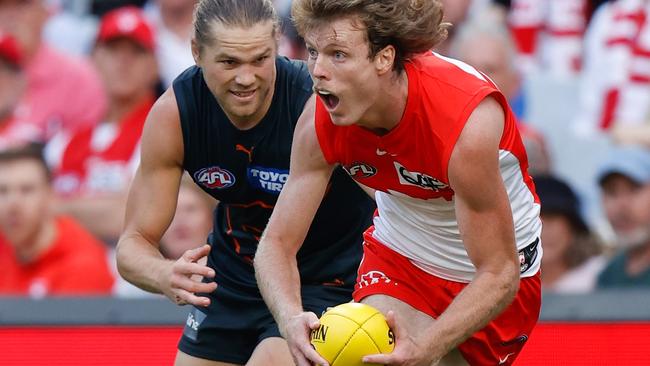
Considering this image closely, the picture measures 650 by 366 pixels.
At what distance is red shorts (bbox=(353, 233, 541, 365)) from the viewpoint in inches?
166

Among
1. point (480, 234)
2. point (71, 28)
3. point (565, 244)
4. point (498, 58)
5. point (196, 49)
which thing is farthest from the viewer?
point (71, 28)

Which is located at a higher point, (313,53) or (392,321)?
(313,53)

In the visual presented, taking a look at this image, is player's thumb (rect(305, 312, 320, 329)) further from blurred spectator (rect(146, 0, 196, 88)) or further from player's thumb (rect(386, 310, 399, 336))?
blurred spectator (rect(146, 0, 196, 88))

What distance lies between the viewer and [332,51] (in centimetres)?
377

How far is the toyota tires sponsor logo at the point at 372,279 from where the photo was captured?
4281 millimetres

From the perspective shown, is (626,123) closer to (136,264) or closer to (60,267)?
(60,267)

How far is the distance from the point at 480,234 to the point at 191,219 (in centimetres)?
391

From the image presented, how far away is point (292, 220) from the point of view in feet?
13.5

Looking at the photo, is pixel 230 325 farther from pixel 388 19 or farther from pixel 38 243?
pixel 38 243

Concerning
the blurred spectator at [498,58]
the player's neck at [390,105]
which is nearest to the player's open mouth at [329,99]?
the player's neck at [390,105]

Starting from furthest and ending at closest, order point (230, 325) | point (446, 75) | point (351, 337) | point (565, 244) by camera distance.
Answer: point (565, 244)
point (230, 325)
point (446, 75)
point (351, 337)

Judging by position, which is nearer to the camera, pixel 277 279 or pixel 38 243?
pixel 277 279

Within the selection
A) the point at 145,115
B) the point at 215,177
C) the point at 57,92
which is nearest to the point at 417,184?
the point at 215,177

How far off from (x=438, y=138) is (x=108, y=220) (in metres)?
4.45
